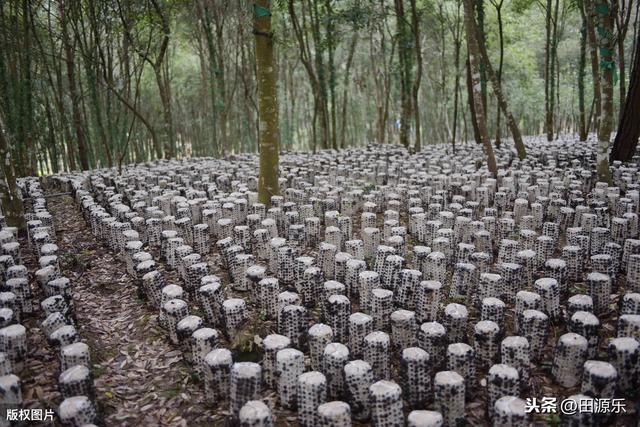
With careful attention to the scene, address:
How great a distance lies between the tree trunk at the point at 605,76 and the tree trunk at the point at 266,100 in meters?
3.90

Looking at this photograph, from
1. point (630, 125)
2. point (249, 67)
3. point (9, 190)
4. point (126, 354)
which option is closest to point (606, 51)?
point (630, 125)

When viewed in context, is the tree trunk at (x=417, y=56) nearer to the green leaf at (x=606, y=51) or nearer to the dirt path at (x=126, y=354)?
the green leaf at (x=606, y=51)

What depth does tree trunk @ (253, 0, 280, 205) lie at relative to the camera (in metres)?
5.25

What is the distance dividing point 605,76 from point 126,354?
6261 millimetres

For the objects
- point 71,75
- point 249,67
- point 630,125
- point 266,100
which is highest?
point 249,67

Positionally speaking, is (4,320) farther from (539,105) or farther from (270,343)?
(539,105)

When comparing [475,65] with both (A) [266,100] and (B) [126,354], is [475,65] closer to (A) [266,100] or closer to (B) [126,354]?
(A) [266,100]

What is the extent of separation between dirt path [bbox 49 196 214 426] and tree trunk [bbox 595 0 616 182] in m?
5.73

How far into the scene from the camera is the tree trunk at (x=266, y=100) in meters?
5.25

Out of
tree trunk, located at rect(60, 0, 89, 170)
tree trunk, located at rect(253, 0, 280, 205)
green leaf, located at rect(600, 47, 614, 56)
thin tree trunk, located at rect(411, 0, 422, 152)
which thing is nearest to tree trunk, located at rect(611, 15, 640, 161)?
green leaf, located at rect(600, 47, 614, 56)

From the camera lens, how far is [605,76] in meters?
5.74

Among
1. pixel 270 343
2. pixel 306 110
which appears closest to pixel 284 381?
pixel 270 343

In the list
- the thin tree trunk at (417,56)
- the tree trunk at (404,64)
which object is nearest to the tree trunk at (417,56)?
the thin tree trunk at (417,56)

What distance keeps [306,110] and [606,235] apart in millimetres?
19956
